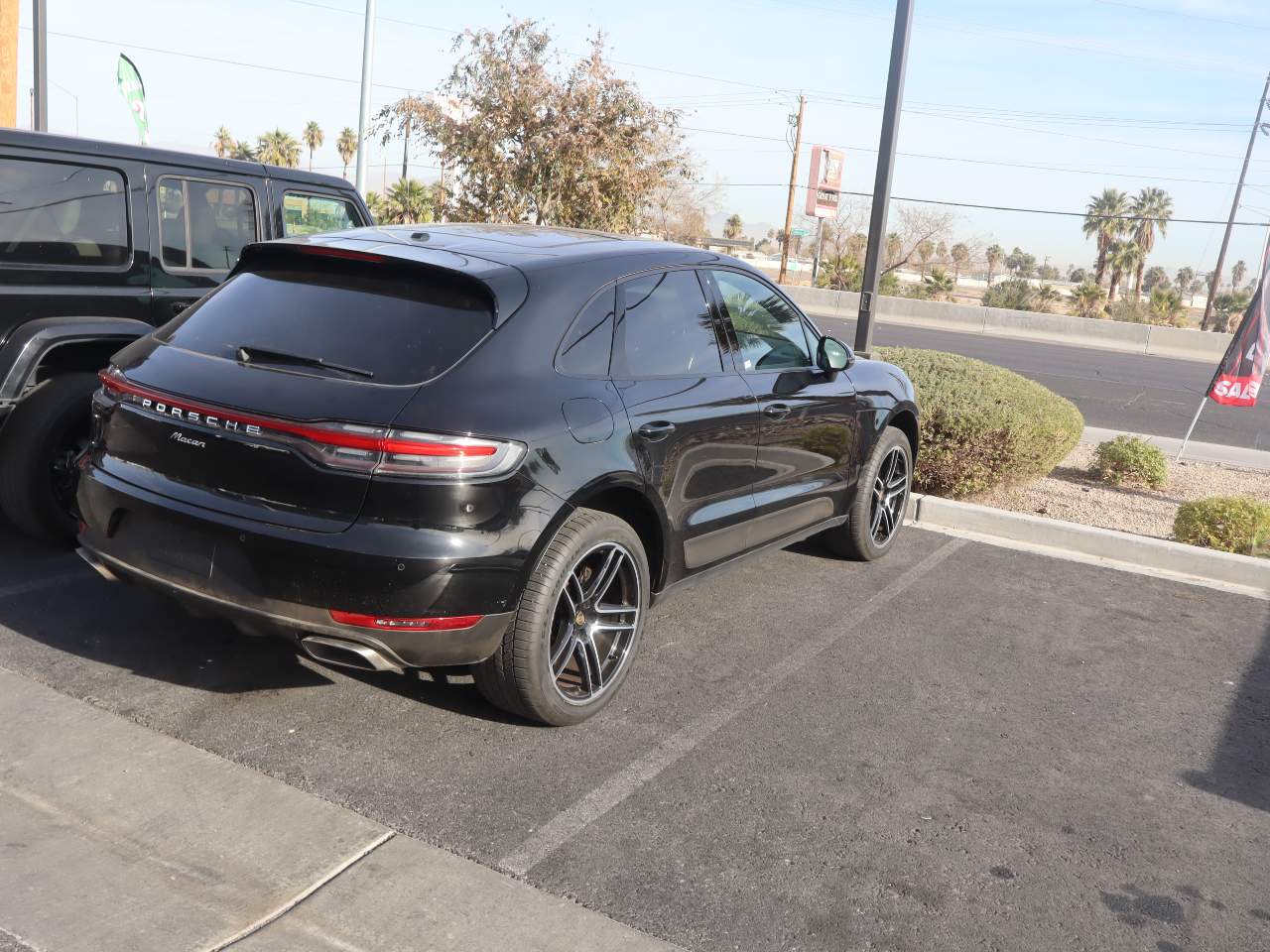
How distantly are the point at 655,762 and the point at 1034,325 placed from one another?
35269 mm

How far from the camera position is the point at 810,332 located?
5.84 metres

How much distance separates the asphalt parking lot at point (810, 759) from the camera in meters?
3.22

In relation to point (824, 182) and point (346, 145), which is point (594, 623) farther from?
point (346, 145)

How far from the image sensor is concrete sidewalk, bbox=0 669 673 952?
2.84m

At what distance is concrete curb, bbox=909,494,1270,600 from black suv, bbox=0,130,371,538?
4.78 meters

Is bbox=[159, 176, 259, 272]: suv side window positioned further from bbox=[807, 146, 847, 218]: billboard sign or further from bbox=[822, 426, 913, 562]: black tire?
bbox=[807, 146, 847, 218]: billboard sign

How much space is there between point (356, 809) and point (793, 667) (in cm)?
212

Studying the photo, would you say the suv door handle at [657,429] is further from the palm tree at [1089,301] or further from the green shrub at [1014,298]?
the palm tree at [1089,301]

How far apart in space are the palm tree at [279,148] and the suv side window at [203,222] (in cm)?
7350

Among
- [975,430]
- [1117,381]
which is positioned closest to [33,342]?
[975,430]

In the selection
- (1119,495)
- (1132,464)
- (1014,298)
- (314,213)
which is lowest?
(1119,495)

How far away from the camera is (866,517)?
6.35m

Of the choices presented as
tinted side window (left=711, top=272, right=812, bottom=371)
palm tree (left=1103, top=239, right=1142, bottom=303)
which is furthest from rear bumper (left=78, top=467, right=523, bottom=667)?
palm tree (left=1103, top=239, right=1142, bottom=303)

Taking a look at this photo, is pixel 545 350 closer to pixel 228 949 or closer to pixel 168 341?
pixel 168 341
